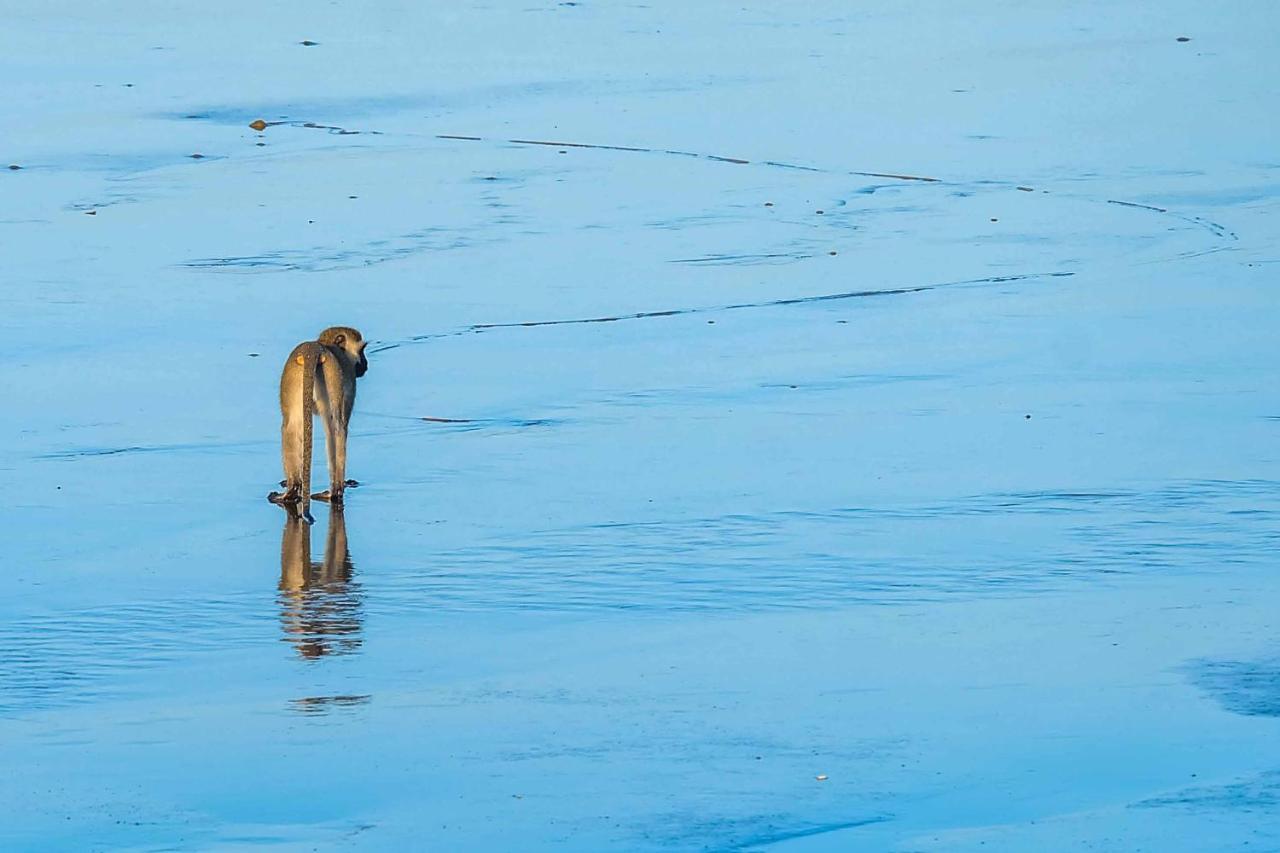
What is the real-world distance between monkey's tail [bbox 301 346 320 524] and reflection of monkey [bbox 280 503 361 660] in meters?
0.09

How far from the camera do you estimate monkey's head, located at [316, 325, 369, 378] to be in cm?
1058

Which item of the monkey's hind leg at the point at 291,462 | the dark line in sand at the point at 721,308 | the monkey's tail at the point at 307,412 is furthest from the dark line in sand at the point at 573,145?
the monkey's hind leg at the point at 291,462

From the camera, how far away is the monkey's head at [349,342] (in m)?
10.6

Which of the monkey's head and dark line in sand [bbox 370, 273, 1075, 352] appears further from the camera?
dark line in sand [bbox 370, 273, 1075, 352]

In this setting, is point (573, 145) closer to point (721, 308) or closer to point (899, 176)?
point (899, 176)

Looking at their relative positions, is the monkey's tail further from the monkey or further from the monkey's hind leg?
the monkey's hind leg

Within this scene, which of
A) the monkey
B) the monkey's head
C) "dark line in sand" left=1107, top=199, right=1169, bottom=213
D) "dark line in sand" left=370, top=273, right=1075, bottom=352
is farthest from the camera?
"dark line in sand" left=1107, top=199, right=1169, bottom=213

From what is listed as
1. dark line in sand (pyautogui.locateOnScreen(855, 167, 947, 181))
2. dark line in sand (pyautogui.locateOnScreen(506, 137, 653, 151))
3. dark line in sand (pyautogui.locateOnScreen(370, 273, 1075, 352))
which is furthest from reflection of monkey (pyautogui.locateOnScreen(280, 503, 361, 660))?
dark line in sand (pyautogui.locateOnScreen(506, 137, 653, 151))

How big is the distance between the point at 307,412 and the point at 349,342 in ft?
2.34

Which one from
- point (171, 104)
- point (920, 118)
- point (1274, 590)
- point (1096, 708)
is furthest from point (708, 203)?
point (1096, 708)

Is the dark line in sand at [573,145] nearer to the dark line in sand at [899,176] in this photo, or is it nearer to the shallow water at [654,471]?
the shallow water at [654,471]

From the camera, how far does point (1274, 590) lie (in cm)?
838

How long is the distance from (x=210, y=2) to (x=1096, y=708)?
23.5 metres

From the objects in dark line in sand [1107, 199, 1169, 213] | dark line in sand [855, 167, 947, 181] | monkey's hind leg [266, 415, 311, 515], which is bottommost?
monkey's hind leg [266, 415, 311, 515]
